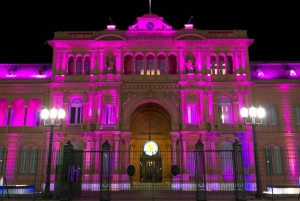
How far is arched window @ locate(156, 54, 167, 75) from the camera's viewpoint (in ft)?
129

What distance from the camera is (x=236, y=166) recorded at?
21.7 metres

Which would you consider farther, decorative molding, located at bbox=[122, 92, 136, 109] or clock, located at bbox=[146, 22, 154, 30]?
clock, located at bbox=[146, 22, 154, 30]

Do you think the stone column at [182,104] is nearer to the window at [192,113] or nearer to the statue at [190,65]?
the window at [192,113]

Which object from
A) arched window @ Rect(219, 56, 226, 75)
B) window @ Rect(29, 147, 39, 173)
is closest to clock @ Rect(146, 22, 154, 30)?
arched window @ Rect(219, 56, 226, 75)

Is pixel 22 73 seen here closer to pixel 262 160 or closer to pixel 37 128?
pixel 37 128

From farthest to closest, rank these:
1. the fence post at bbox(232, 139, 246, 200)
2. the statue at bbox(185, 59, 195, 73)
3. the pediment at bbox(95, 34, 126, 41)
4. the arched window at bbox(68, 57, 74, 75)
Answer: the arched window at bbox(68, 57, 74, 75)
the pediment at bbox(95, 34, 126, 41)
the statue at bbox(185, 59, 195, 73)
the fence post at bbox(232, 139, 246, 200)

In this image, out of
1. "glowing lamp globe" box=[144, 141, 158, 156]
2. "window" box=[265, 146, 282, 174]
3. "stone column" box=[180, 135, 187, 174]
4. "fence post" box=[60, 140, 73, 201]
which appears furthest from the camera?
"glowing lamp globe" box=[144, 141, 158, 156]

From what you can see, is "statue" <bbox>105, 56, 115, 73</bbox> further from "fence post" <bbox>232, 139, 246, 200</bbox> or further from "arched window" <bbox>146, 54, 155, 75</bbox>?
"fence post" <bbox>232, 139, 246, 200</bbox>

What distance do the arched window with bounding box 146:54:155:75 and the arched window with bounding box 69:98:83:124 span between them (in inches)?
359

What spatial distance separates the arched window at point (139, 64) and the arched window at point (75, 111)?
7931 millimetres

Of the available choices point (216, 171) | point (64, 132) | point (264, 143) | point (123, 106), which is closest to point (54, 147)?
point (64, 132)

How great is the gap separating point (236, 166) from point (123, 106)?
60.8 feet

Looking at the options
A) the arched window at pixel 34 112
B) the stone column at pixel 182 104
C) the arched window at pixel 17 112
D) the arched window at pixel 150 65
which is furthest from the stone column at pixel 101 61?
the arched window at pixel 17 112

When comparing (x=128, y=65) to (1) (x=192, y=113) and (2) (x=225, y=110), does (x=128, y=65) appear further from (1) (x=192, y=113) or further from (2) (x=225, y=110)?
(2) (x=225, y=110)
